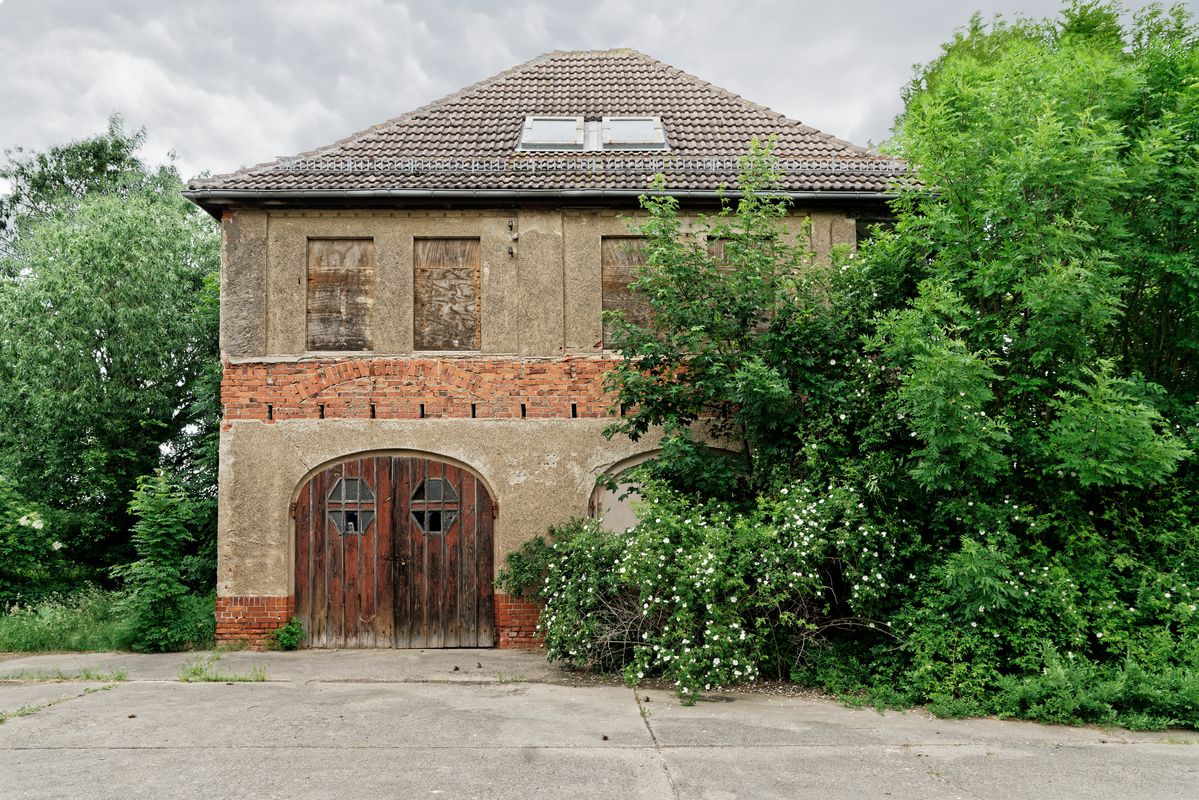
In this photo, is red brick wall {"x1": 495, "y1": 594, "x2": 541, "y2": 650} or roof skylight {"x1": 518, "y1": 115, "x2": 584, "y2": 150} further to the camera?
roof skylight {"x1": 518, "y1": 115, "x2": 584, "y2": 150}

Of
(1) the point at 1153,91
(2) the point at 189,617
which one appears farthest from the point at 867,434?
(2) the point at 189,617

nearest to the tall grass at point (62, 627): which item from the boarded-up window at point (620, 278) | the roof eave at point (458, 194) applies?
the roof eave at point (458, 194)

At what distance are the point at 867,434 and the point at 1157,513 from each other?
271 cm

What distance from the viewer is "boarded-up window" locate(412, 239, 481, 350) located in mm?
10695

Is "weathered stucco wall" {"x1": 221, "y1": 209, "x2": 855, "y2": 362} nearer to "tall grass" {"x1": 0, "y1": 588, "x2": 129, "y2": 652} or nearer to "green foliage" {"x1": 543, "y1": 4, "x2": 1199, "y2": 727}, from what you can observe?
"green foliage" {"x1": 543, "y1": 4, "x2": 1199, "y2": 727}

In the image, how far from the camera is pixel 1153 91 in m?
7.86

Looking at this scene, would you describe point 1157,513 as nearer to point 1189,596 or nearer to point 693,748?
point 1189,596

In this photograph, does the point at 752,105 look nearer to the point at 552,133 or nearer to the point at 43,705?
the point at 552,133

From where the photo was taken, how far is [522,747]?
5828mm

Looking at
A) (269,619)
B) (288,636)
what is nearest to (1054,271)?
(288,636)

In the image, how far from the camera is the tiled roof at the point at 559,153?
34.4 ft

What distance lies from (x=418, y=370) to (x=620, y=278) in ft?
9.72

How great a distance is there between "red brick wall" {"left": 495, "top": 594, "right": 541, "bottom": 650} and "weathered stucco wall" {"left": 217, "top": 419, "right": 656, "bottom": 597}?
21.2 inches

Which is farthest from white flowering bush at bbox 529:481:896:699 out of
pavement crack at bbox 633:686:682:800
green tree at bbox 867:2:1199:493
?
green tree at bbox 867:2:1199:493
